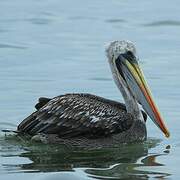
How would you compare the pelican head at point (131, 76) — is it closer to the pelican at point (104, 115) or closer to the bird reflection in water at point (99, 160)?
the pelican at point (104, 115)

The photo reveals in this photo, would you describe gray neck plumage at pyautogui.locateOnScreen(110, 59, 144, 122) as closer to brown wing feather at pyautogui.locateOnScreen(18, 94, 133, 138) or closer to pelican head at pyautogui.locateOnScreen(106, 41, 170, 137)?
pelican head at pyautogui.locateOnScreen(106, 41, 170, 137)

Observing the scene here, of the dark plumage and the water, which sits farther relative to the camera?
the dark plumage

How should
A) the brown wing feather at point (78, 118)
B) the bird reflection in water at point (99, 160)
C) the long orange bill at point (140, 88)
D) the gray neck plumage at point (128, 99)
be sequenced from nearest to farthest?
the bird reflection in water at point (99, 160) → the brown wing feather at point (78, 118) → the long orange bill at point (140, 88) → the gray neck plumage at point (128, 99)

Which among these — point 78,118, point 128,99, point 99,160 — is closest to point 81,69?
point 128,99

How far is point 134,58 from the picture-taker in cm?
1302

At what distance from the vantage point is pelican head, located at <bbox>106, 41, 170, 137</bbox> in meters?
12.9

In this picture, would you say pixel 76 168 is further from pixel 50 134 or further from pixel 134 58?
pixel 134 58

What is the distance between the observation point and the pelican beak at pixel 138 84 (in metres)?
12.8

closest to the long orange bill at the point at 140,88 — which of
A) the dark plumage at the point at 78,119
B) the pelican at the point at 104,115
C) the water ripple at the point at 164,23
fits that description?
the pelican at the point at 104,115

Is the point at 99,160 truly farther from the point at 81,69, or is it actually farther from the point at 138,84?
the point at 81,69

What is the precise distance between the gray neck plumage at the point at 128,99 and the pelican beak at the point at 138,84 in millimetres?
82

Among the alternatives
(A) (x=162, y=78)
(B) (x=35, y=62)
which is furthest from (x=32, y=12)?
(A) (x=162, y=78)

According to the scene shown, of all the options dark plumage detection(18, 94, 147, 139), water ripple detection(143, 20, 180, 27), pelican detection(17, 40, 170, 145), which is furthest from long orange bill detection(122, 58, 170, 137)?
water ripple detection(143, 20, 180, 27)

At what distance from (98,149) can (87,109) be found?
0.49 metres
